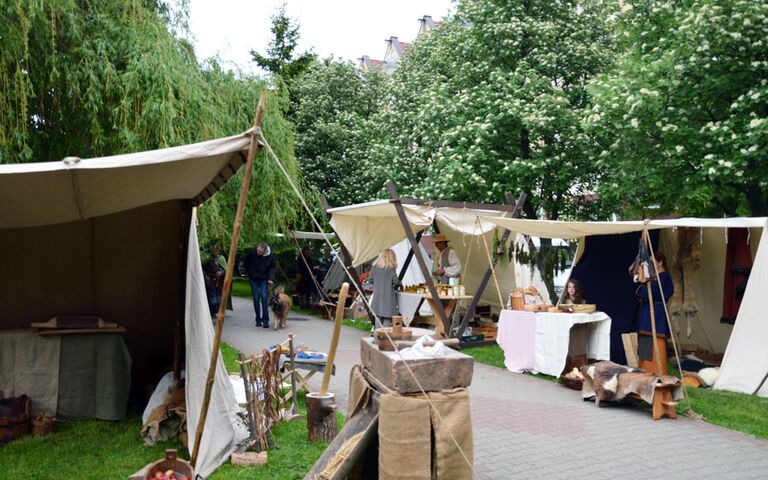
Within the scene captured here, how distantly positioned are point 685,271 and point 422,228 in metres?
4.52

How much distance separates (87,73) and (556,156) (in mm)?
9333

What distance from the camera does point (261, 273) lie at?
13.1m

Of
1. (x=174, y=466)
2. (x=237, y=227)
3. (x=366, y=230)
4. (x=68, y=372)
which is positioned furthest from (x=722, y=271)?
(x=68, y=372)

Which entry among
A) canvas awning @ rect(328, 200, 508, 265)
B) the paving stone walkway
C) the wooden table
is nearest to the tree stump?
the paving stone walkway

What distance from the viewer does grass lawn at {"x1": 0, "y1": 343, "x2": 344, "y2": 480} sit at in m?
4.89

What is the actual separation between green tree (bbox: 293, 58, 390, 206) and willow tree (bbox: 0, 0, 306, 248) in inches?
437

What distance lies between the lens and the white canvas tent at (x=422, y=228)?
33.5ft

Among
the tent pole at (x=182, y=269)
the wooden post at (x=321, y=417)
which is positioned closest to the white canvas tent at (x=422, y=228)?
the tent pole at (x=182, y=269)

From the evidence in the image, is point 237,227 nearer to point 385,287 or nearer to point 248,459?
point 248,459

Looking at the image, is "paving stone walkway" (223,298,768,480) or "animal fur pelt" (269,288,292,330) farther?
"animal fur pelt" (269,288,292,330)

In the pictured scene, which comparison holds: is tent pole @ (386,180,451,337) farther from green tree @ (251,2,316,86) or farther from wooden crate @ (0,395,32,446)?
green tree @ (251,2,316,86)

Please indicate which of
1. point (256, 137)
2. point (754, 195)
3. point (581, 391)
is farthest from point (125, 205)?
point (754, 195)

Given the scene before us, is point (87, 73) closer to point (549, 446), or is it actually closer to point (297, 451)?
point (297, 451)

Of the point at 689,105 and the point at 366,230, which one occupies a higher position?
the point at 689,105
